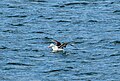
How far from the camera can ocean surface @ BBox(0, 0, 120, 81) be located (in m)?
51.1

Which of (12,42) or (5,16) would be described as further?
(5,16)

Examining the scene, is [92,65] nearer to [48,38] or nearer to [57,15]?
[48,38]

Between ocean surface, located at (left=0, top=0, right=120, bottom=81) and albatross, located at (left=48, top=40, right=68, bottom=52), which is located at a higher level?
albatross, located at (left=48, top=40, right=68, bottom=52)

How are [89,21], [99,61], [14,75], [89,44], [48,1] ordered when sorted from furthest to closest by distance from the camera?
[48,1] → [89,21] → [89,44] → [99,61] → [14,75]

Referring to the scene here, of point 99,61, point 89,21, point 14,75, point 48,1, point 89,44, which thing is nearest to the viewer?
point 14,75

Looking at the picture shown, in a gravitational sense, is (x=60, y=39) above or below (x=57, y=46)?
below

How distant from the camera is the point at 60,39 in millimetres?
59750

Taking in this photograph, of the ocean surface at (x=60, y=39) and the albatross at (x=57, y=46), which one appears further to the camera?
the albatross at (x=57, y=46)

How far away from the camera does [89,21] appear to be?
6488 centimetres

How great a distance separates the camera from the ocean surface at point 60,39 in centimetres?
5112

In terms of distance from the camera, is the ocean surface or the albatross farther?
the albatross

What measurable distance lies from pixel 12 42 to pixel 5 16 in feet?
30.0

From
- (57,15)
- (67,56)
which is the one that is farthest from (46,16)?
(67,56)

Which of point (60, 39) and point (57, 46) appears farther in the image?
point (60, 39)
